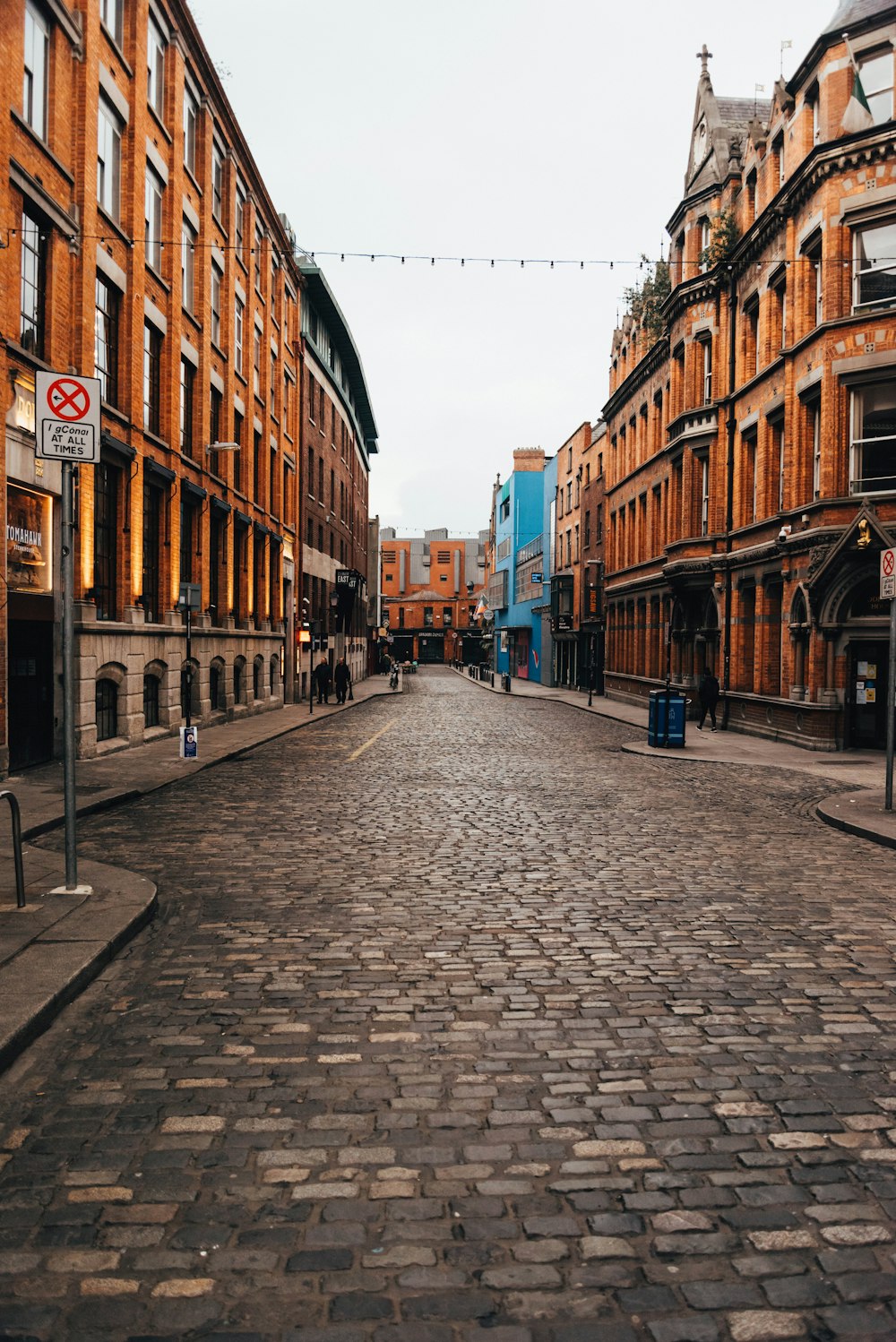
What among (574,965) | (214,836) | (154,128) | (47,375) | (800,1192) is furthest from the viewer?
(154,128)

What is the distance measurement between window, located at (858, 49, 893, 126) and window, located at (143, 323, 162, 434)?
48.7 feet

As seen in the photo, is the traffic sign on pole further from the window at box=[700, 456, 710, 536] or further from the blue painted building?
the blue painted building

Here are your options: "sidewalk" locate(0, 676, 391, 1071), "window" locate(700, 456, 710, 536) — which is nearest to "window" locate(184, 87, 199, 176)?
"window" locate(700, 456, 710, 536)

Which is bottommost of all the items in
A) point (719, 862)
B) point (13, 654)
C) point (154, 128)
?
point (719, 862)

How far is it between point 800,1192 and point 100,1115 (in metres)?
2.63

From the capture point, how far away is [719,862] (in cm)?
912

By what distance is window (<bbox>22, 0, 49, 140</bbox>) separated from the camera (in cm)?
1512

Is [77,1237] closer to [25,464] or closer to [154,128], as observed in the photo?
[25,464]

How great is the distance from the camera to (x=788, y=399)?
2186cm

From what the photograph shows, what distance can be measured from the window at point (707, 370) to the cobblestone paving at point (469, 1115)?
2189 cm

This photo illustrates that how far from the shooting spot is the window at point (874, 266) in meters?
19.5

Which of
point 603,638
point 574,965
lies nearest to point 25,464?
point 574,965

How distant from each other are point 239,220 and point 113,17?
1115cm

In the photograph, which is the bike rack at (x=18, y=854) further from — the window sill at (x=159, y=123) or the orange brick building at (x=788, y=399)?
the window sill at (x=159, y=123)
